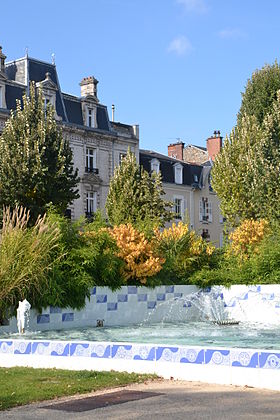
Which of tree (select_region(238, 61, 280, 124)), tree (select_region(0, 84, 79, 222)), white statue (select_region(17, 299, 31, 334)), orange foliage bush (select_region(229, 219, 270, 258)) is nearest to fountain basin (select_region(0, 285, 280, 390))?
white statue (select_region(17, 299, 31, 334))

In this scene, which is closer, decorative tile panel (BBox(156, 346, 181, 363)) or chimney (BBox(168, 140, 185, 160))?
decorative tile panel (BBox(156, 346, 181, 363))

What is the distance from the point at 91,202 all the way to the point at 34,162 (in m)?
20.9

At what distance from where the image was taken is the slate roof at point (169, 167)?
52.9m

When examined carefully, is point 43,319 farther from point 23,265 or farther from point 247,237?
point 247,237

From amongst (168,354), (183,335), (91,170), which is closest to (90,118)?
(91,170)

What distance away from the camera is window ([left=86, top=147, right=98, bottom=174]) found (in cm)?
4744

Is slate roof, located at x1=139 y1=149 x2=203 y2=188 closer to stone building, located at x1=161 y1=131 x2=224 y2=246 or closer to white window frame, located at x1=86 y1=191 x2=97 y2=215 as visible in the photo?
stone building, located at x1=161 y1=131 x2=224 y2=246

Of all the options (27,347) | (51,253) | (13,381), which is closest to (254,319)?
(51,253)

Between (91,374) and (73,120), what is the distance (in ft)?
126

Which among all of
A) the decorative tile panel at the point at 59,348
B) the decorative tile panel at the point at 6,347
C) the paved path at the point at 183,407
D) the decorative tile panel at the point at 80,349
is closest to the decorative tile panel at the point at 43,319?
the decorative tile panel at the point at 6,347

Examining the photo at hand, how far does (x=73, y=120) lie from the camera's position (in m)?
46.7

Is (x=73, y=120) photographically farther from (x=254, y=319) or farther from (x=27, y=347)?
(x=27, y=347)

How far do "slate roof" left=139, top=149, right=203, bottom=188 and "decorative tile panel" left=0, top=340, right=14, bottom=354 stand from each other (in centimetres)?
4110

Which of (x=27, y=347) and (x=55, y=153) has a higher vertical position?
(x=55, y=153)
